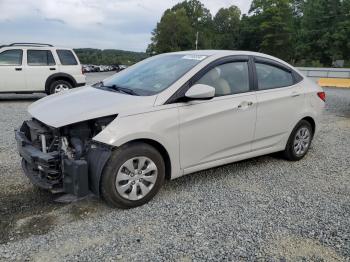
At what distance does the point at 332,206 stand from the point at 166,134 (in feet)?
6.61

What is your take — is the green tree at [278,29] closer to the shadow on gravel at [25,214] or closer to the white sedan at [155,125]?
the white sedan at [155,125]

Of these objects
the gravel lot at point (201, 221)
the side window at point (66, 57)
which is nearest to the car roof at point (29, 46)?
the side window at point (66, 57)

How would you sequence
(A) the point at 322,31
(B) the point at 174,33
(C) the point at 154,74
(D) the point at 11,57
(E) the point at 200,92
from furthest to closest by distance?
(B) the point at 174,33 → (A) the point at 322,31 → (D) the point at 11,57 → (C) the point at 154,74 → (E) the point at 200,92

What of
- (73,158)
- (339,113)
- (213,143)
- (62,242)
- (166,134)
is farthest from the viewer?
(339,113)

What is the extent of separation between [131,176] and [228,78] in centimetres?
177

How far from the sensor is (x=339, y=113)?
34.7 feet

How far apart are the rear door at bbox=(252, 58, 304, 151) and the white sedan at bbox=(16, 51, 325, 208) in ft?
0.05

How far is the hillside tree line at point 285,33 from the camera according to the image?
179 ft

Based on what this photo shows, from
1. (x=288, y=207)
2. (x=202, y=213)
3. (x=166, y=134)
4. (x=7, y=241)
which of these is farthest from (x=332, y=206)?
(x=7, y=241)

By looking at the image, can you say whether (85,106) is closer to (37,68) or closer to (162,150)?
(162,150)

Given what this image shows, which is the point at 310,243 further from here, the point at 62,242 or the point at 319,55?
the point at 319,55

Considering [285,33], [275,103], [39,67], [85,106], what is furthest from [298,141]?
[285,33]

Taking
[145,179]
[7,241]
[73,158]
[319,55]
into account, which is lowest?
[7,241]

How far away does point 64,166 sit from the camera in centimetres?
365
